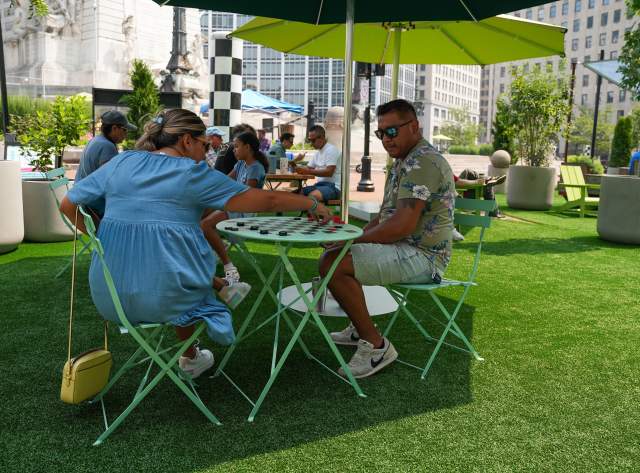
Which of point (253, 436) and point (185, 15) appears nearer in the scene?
point (253, 436)

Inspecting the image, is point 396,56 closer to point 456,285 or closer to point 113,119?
point 113,119

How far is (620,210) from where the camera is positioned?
8.31 metres

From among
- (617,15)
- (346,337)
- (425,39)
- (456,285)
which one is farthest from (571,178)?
(617,15)

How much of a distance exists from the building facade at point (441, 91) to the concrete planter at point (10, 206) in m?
107

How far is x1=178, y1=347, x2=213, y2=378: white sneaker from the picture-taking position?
3.30 meters

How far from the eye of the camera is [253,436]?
2.66 metres

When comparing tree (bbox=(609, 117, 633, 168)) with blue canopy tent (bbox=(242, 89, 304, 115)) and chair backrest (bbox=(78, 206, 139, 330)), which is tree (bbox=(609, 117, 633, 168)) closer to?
blue canopy tent (bbox=(242, 89, 304, 115))

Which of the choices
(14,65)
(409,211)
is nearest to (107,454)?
(409,211)

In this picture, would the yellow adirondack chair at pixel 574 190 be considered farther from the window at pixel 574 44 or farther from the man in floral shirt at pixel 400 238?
the window at pixel 574 44

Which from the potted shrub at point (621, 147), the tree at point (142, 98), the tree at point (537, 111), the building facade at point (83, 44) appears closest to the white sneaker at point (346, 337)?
the tree at point (537, 111)

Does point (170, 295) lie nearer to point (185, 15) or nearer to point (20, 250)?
point (20, 250)

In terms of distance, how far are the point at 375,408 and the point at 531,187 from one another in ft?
33.8

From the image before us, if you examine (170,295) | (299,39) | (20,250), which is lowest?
(20,250)

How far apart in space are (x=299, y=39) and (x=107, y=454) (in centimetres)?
464
